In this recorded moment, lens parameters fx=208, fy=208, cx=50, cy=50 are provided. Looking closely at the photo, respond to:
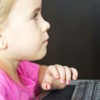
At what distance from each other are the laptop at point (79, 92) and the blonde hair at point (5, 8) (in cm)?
27

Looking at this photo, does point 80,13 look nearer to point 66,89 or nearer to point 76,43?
point 76,43

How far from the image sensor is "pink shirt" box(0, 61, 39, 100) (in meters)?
0.52

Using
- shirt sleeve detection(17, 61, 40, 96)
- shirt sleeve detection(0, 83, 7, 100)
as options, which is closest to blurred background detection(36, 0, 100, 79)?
shirt sleeve detection(17, 61, 40, 96)

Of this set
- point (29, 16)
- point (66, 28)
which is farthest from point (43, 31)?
point (66, 28)

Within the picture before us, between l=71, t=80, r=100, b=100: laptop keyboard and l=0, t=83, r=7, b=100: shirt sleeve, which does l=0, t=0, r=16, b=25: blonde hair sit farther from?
l=71, t=80, r=100, b=100: laptop keyboard

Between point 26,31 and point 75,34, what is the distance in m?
0.43

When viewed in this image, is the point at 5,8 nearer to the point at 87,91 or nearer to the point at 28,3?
the point at 28,3

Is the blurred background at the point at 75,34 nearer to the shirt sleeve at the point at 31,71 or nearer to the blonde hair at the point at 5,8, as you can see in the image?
the shirt sleeve at the point at 31,71

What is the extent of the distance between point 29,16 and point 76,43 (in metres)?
0.44

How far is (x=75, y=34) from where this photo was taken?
912 millimetres

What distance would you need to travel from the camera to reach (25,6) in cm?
50

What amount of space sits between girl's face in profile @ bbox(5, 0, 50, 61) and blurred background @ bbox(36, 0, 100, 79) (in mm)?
366

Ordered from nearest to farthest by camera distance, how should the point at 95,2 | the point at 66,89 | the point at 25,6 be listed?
the point at 25,6 < the point at 66,89 < the point at 95,2

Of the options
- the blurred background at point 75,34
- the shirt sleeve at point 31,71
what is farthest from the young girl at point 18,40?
the blurred background at point 75,34
